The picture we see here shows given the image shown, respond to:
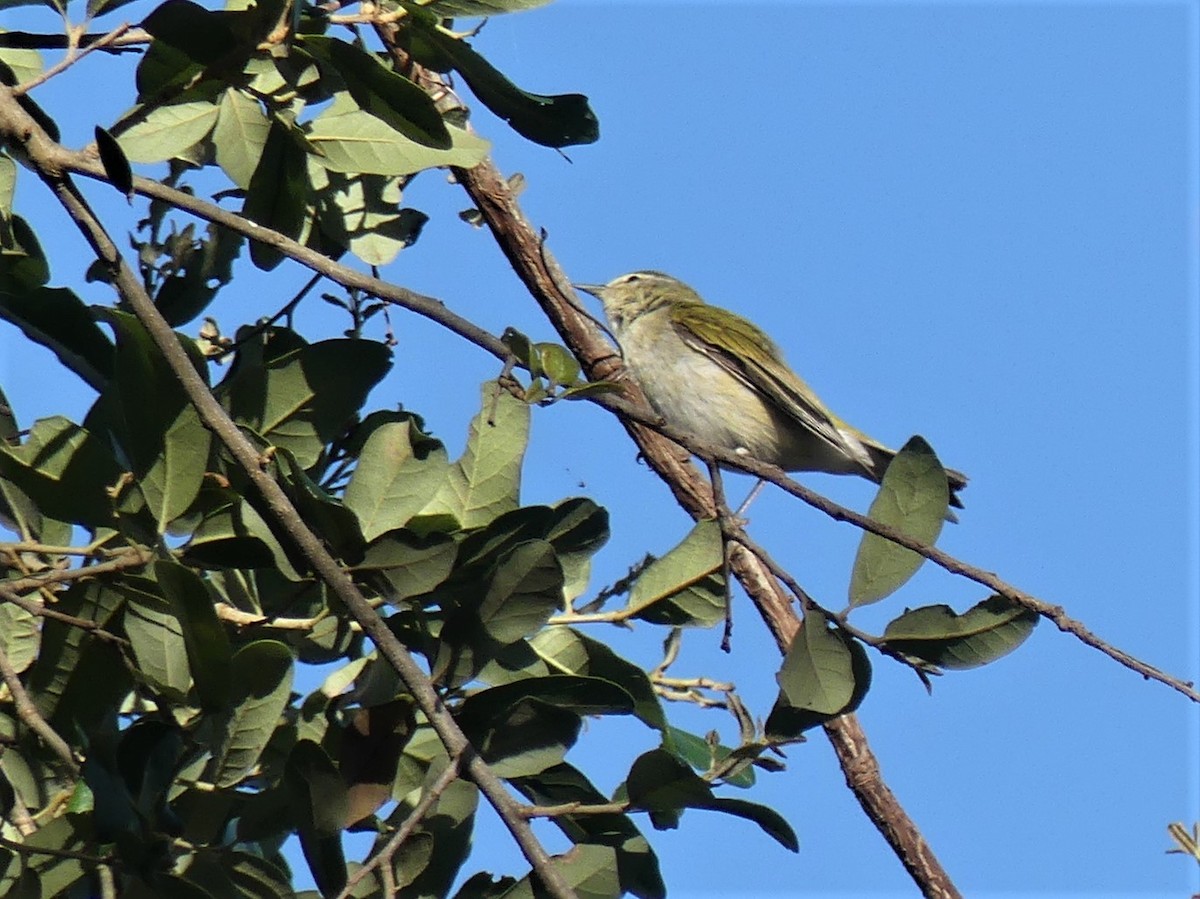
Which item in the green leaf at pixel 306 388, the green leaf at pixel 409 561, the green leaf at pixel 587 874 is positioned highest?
the green leaf at pixel 306 388

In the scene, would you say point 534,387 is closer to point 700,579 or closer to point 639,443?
point 700,579

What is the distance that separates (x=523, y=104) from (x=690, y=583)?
77 centimetres

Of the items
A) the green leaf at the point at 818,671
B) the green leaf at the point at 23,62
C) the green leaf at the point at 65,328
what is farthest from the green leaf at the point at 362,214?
the green leaf at the point at 818,671

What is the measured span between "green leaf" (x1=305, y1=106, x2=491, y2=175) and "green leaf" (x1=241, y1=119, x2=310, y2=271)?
0.05 m

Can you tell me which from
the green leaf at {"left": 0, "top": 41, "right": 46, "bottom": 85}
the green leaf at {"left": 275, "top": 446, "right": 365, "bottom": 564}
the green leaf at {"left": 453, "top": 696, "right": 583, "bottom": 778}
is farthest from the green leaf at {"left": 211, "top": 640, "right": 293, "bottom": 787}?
the green leaf at {"left": 0, "top": 41, "right": 46, "bottom": 85}

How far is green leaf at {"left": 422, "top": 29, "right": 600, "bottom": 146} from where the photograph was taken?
2268 millimetres

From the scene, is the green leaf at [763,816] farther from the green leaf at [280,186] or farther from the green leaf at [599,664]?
the green leaf at [280,186]

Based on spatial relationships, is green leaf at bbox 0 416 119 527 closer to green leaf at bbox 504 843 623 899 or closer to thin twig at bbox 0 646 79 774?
thin twig at bbox 0 646 79 774

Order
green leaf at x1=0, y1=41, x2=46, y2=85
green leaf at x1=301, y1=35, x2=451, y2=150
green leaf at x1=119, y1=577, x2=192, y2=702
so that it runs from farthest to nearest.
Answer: green leaf at x1=0, y1=41, x2=46, y2=85
green leaf at x1=301, y1=35, x2=451, y2=150
green leaf at x1=119, y1=577, x2=192, y2=702

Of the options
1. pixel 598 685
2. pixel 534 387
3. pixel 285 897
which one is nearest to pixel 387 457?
pixel 534 387

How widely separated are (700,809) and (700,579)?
1.28ft

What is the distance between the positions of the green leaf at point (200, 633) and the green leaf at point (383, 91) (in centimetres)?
79

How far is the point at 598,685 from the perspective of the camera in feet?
6.59

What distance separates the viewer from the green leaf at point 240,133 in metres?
2.61
